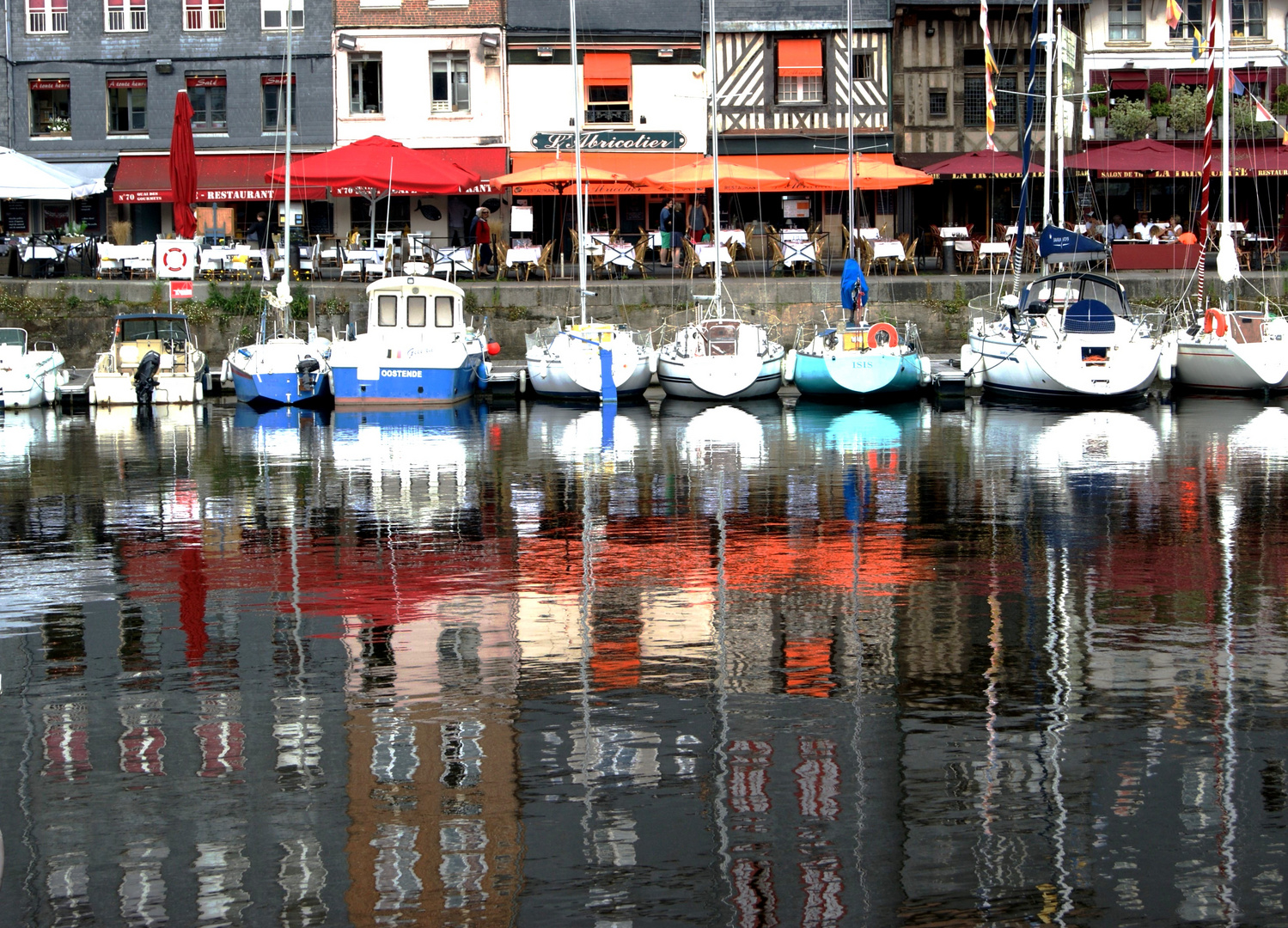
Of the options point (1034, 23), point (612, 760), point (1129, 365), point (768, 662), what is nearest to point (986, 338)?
point (1129, 365)

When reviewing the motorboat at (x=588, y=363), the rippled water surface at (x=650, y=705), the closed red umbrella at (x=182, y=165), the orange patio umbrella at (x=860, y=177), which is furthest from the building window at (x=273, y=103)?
the rippled water surface at (x=650, y=705)

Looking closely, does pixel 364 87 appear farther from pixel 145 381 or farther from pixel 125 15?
pixel 145 381

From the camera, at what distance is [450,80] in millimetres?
42406

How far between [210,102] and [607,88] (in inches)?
389

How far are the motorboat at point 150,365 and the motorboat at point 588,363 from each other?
6.34 m

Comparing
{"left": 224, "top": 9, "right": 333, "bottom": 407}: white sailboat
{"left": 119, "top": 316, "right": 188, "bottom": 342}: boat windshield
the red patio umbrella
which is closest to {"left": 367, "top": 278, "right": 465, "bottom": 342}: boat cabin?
{"left": 224, "top": 9, "right": 333, "bottom": 407}: white sailboat

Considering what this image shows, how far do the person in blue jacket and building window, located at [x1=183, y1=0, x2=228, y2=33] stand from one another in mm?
19673

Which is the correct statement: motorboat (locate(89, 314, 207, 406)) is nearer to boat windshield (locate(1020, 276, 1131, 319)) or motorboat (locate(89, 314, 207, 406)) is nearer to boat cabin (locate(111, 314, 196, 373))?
boat cabin (locate(111, 314, 196, 373))

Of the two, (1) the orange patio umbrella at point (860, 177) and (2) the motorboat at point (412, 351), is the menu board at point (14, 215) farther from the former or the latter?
(1) the orange patio umbrella at point (860, 177)

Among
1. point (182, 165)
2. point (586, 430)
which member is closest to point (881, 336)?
point (586, 430)

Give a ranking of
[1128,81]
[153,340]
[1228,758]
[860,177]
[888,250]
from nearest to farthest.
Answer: [1228,758], [153,340], [888,250], [860,177], [1128,81]

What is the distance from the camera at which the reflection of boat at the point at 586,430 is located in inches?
889

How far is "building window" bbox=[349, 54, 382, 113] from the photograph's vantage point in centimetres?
4262

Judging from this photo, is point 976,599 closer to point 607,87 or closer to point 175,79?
point 607,87
